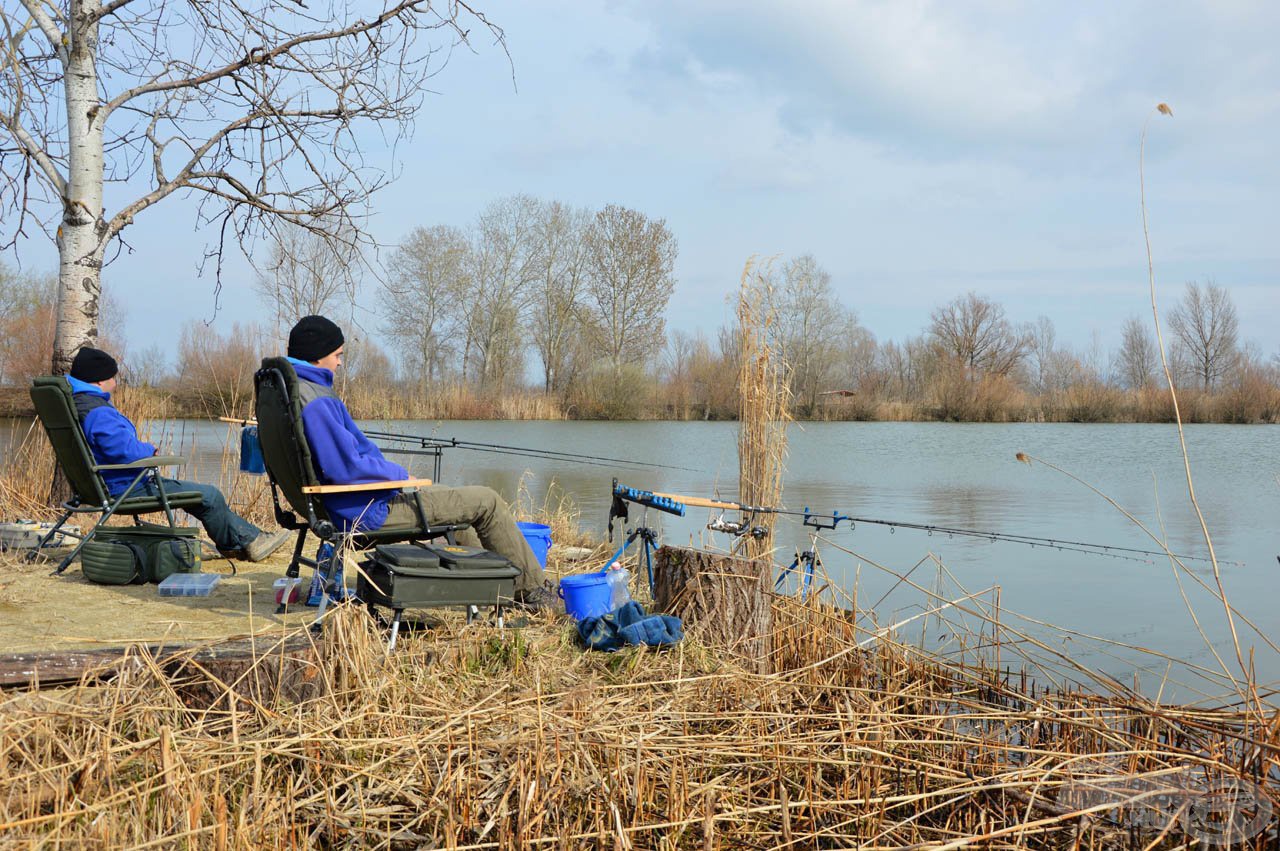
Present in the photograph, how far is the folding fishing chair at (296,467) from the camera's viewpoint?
3.93 metres

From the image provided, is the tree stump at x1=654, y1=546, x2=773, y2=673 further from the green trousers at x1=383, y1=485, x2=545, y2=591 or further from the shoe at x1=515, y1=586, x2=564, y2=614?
the green trousers at x1=383, y1=485, x2=545, y2=591

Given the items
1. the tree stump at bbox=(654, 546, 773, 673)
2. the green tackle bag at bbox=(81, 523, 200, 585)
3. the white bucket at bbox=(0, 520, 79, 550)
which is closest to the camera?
the tree stump at bbox=(654, 546, 773, 673)

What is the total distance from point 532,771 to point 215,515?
3.43 meters

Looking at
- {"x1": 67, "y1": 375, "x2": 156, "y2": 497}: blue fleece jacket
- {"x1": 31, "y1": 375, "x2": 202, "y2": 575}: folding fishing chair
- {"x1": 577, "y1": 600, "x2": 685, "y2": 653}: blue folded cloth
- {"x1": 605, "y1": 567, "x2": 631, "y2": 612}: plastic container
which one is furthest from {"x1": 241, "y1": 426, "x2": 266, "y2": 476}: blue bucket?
{"x1": 577, "y1": 600, "x2": 685, "y2": 653}: blue folded cloth

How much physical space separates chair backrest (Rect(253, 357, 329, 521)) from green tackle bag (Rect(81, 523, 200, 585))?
1118mm

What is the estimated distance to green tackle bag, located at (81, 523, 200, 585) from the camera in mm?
4801

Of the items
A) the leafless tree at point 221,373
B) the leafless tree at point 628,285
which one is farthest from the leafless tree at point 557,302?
the leafless tree at point 221,373

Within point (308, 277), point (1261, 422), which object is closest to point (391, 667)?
point (308, 277)

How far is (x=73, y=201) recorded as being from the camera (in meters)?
6.62

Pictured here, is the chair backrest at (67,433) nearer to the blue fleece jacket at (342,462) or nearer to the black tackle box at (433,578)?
the blue fleece jacket at (342,462)

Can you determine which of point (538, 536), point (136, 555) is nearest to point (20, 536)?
point (136, 555)

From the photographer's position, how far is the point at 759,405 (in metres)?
5.66

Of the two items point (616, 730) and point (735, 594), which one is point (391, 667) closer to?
point (616, 730)

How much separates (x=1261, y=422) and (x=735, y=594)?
1312 inches
